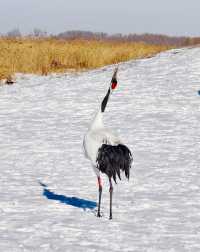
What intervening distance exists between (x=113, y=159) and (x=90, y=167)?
3.57 meters

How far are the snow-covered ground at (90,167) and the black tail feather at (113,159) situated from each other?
2.33 ft

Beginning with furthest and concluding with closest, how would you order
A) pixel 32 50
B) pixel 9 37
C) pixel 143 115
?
pixel 9 37
pixel 32 50
pixel 143 115

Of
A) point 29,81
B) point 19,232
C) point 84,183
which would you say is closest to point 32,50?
point 29,81

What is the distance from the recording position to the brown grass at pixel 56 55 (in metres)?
25.8

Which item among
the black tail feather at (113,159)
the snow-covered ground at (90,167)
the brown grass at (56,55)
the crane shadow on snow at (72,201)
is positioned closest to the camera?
the snow-covered ground at (90,167)

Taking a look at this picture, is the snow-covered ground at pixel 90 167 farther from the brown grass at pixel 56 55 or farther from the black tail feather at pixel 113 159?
the brown grass at pixel 56 55

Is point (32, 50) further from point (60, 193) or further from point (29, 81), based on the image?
point (60, 193)

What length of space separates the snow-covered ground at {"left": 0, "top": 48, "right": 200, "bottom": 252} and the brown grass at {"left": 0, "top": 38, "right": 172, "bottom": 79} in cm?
356

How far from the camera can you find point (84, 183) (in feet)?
31.8

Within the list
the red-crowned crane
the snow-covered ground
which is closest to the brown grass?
the snow-covered ground

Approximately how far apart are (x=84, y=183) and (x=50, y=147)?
3.05m

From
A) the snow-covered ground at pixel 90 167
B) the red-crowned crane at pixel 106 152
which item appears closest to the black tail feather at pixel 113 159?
the red-crowned crane at pixel 106 152

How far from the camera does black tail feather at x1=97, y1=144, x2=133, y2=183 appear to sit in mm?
7262

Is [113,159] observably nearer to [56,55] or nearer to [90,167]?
[90,167]
